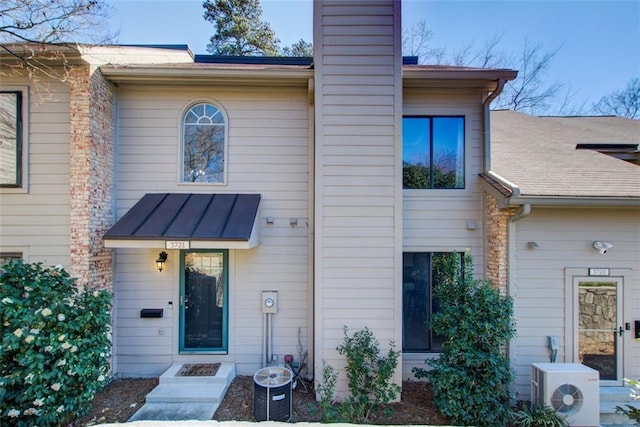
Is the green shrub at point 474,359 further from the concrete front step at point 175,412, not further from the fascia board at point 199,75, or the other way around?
the fascia board at point 199,75

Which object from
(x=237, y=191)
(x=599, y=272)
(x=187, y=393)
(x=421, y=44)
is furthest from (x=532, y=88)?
(x=187, y=393)

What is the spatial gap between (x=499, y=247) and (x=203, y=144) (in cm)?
581

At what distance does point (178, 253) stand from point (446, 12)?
887 cm

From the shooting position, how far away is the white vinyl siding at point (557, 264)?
18.0ft

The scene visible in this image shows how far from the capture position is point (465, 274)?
205 inches

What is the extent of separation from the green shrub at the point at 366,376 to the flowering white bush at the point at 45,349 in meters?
3.62

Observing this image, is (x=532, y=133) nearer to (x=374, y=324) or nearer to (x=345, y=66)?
(x=345, y=66)

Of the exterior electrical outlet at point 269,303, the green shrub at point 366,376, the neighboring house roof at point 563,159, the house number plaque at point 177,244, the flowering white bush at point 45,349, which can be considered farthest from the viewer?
the exterior electrical outlet at point 269,303

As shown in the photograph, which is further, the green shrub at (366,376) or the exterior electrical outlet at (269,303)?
the exterior electrical outlet at (269,303)

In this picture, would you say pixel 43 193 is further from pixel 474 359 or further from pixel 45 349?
pixel 474 359

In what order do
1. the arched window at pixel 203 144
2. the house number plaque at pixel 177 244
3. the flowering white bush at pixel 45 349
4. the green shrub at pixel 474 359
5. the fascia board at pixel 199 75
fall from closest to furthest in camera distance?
the flowering white bush at pixel 45 349 → the green shrub at pixel 474 359 → the house number plaque at pixel 177 244 → the fascia board at pixel 199 75 → the arched window at pixel 203 144

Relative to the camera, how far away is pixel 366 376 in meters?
4.87

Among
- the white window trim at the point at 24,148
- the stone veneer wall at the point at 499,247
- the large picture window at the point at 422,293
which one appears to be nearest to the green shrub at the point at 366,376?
the large picture window at the point at 422,293

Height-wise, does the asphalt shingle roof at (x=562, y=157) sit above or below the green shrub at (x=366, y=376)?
above
